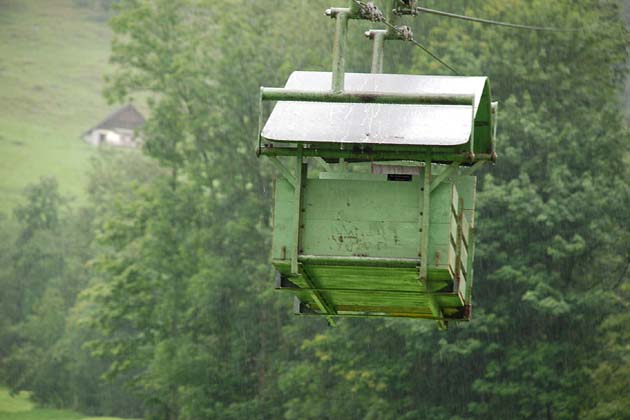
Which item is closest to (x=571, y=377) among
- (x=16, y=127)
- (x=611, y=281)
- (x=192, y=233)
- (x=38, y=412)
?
(x=611, y=281)

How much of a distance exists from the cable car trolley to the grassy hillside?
8461 centimetres

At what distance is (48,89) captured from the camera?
122m

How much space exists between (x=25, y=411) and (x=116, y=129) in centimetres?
6059

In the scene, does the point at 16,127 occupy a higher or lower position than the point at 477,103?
lower

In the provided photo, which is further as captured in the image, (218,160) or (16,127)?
(16,127)

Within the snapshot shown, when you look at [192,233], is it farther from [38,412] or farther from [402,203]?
[402,203]

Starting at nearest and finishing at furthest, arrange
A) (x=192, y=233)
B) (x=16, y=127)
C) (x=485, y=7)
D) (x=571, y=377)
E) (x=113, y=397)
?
1. (x=571, y=377)
2. (x=485, y=7)
3. (x=192, y=233)
4. (x=113, y=397)
5. (x=16, y=127)

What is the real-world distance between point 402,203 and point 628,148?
2457 cm

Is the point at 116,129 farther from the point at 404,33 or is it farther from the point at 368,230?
the point at 368,230

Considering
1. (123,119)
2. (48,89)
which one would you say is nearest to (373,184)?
(123,119)

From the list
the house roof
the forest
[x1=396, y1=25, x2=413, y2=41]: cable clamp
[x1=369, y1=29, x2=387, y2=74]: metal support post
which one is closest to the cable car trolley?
[x1=369, y1=29, x2=387, y2=74]: metal support post

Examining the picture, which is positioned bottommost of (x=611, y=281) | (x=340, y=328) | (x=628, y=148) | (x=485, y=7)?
(x=340, y=328)

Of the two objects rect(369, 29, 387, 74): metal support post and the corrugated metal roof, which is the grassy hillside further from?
the corrugated metal roof

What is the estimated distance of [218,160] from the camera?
4478cm
